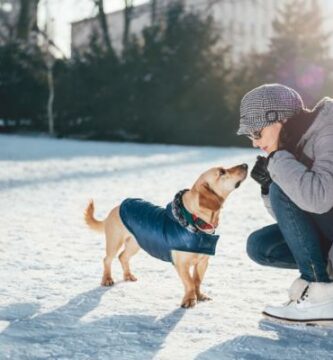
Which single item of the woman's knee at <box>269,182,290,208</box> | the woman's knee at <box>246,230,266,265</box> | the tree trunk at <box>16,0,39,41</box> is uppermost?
the tree trunk at <box>16,0,39,41</box>

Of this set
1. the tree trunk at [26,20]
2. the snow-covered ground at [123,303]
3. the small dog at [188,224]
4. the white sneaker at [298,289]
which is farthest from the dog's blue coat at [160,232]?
the tree trunk at [26,20]

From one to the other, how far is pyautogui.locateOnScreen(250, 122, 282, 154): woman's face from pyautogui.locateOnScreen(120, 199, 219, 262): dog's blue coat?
0.59 m

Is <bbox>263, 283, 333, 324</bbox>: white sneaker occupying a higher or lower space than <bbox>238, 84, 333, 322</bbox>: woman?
lower

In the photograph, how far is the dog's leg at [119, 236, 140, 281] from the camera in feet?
11.1

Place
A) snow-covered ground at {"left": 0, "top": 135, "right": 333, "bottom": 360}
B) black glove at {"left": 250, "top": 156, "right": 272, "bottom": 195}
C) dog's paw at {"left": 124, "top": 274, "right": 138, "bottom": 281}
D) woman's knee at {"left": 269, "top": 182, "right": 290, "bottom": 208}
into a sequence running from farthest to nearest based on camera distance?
1. dog's paw at {"left": 124, "top": 274, "right": 138, "bottom": 281}
2. black glove at {"left": 250, "top": 156, "right": 272, "bottom": 195}
3. woman's knee at {"left": 269, "top": 182, "right": 290, "bottom": 208}
4. snow-covered ground at {"left": 0, "top": 135, "right": 333, "bottom": 360}

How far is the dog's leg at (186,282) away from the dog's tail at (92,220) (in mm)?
795

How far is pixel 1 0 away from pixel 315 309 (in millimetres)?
30643

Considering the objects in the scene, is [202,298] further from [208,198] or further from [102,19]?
[102,19]

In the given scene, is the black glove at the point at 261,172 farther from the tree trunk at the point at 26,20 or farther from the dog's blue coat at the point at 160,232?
the tree trunk at the point at 26,20

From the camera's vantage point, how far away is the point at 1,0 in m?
29.8

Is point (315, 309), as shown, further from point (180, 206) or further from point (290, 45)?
point (290, 45)

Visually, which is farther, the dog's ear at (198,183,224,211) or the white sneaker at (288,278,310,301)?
the dog's ear at (198,183,224,211)

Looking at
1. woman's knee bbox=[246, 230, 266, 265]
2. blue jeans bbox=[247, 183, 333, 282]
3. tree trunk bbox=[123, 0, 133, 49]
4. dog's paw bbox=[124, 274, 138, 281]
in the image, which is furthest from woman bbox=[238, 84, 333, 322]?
tree trunk bbox=[123, 0, 133, 49]

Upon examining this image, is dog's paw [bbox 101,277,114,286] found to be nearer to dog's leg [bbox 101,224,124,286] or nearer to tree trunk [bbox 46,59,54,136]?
dog's leg [bbox 101,224,124,286]
